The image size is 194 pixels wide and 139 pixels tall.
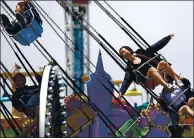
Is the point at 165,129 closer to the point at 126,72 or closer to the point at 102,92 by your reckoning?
the point at 102,92

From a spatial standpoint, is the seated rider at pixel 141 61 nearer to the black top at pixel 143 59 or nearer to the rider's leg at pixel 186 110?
the black top at pixel 143 59

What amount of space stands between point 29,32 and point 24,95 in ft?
3.88

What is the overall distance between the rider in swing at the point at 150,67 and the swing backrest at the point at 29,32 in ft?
4.63

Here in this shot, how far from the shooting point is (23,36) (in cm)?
627

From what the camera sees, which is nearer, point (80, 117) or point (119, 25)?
point (80, 117)

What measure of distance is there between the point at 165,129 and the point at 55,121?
3.82 meters

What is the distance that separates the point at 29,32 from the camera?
6277 mm

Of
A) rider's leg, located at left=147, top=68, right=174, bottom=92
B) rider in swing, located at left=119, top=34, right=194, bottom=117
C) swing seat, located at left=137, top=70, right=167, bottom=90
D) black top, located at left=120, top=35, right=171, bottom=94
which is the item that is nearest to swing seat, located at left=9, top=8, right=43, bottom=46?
rider in swing, located at left=119, top=34, right=194, bottom=117

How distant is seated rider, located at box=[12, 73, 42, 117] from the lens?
5186mm

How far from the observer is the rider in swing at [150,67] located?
4.91 meters

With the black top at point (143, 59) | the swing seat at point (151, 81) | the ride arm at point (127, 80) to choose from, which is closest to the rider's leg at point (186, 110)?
the swing seat at point (151, 81)

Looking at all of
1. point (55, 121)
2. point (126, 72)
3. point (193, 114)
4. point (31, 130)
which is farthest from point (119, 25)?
point (55, 121)

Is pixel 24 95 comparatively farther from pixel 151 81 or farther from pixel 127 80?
pixel 151 81

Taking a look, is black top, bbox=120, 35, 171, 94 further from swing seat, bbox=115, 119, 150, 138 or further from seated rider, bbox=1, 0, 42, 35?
seated rider, bbox=1, 0, 42, 35
